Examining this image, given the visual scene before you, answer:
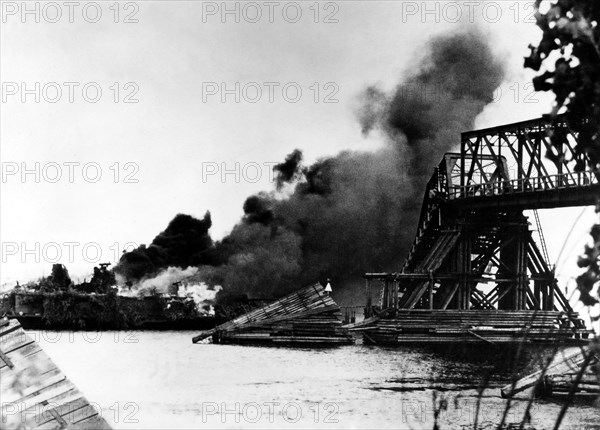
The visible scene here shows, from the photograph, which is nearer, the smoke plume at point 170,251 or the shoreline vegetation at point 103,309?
the shoreline vegetation at point 103,309

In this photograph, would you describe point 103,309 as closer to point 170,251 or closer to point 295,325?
point 170,251

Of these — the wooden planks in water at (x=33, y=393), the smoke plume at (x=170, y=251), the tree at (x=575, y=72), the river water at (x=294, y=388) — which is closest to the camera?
the tree at (x=575, y=72)

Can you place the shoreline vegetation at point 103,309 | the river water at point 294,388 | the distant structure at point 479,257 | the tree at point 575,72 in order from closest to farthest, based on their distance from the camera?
1. the tree at point 575,72
2. the river water at point 294,388
3. the distant structure at point 479,257
4. the shoreline vegetation at point 103,309

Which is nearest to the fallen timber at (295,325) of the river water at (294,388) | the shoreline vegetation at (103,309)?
the river water at (294,388)

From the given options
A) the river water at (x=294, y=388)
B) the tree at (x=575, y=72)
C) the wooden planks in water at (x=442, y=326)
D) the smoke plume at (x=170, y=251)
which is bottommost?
the river water at (x=294, y=388)

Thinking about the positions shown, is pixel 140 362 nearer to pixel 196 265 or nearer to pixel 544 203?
pixel 544 203

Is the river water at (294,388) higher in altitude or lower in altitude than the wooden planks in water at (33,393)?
lower

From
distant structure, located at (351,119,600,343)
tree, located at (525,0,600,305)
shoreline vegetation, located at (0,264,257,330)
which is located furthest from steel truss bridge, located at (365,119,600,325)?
tree, located at (525,0,600,305)

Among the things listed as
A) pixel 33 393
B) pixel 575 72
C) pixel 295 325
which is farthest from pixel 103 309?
pixel 575 72

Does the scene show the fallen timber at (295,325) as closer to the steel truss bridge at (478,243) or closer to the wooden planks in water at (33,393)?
the steel truss bridge at (478,243)
